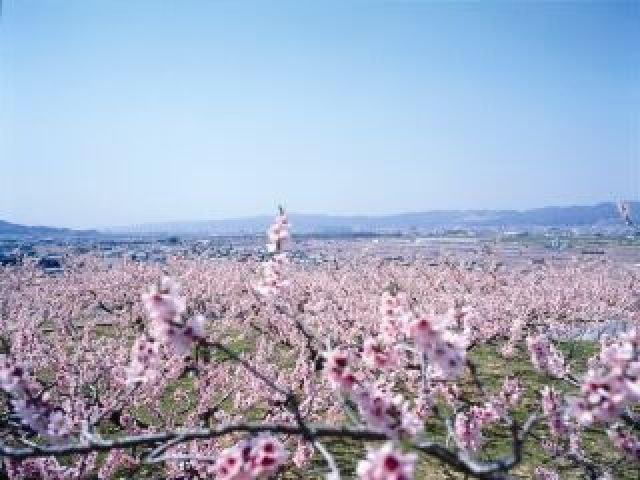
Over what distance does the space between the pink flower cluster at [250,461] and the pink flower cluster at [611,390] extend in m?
1.70

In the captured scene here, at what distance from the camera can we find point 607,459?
1673 cm

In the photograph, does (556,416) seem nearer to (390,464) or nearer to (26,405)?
(390,464)

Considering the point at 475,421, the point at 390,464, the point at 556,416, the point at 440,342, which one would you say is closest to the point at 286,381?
the point at 475,421

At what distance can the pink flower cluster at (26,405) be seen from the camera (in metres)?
4.54

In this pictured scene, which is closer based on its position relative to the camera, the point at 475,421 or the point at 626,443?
the point at 626,443

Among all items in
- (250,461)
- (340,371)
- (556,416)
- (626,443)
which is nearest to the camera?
(250,461)

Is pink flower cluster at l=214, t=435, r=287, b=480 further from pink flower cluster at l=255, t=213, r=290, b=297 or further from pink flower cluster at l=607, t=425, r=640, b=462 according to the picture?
pink flower cluster at l=607, t=425, r=640, b=462

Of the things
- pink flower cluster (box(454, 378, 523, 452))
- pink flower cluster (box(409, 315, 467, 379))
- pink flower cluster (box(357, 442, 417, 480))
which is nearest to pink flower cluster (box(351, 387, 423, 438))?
pink flower cluster (box(409, 315, 467, 379))

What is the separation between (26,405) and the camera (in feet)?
15.6

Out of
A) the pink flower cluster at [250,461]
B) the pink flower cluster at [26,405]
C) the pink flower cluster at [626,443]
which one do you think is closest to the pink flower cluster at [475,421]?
the pink flower cluster at [626,443]

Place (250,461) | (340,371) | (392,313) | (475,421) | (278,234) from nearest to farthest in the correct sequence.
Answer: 1. (250,461)
2. (340,371)
3. (392,313)
4. (278,234)
5. (475,421)

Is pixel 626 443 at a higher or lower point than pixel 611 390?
lower

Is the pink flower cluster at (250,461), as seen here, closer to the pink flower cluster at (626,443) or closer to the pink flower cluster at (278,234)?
the pink flower cluster at (278,234)

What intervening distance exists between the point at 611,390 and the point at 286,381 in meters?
19.4
